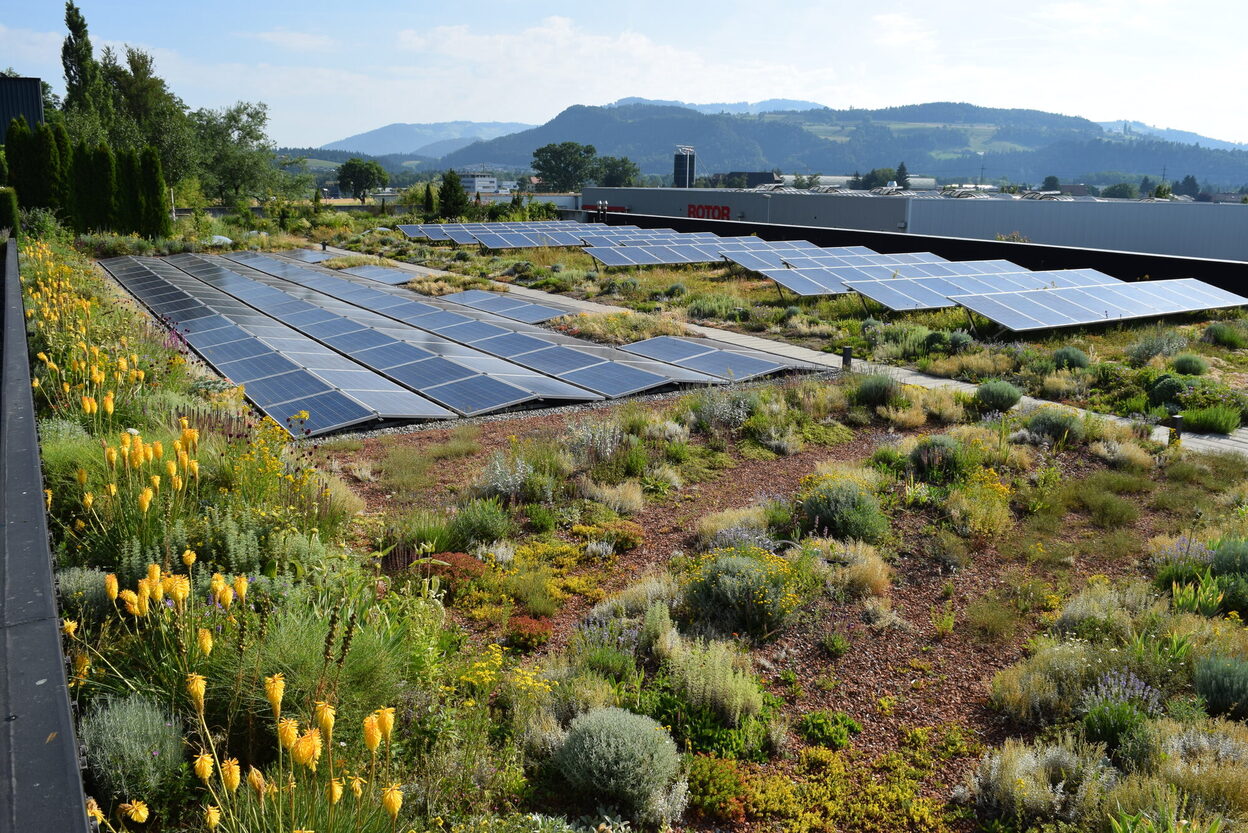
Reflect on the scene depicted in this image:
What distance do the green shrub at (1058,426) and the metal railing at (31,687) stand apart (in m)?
11.5

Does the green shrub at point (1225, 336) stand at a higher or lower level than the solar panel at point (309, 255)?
lower

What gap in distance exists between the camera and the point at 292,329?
17953 millimetres

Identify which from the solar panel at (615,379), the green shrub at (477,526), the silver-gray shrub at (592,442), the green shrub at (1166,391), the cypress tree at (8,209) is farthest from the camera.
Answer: the cypress tree at (8,209)

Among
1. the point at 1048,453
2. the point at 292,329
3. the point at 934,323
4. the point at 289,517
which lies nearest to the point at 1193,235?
the point at 934,323

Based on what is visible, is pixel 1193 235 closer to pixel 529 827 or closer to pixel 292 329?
pixel 292 329

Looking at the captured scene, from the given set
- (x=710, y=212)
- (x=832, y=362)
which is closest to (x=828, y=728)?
(x=832, y=362)

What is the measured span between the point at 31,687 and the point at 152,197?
Result: 3769cm

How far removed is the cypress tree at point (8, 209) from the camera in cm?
2717

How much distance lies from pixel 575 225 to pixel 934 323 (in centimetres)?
2464

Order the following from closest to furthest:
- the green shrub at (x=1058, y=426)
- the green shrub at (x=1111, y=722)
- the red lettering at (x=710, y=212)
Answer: the green shrub at (x=1111, y=722) < the green shrub at (x=1058, y=426) < the red lettering at (x=710, y=212)

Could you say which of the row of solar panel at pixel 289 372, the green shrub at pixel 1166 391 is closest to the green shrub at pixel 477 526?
the row of solar panel at pixel 289 372

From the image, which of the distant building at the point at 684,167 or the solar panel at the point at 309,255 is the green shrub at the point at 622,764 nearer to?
the solar panel at the point at 309,255

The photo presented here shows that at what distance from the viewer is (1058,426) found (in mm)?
11820

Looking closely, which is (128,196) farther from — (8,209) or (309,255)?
(309,255)
